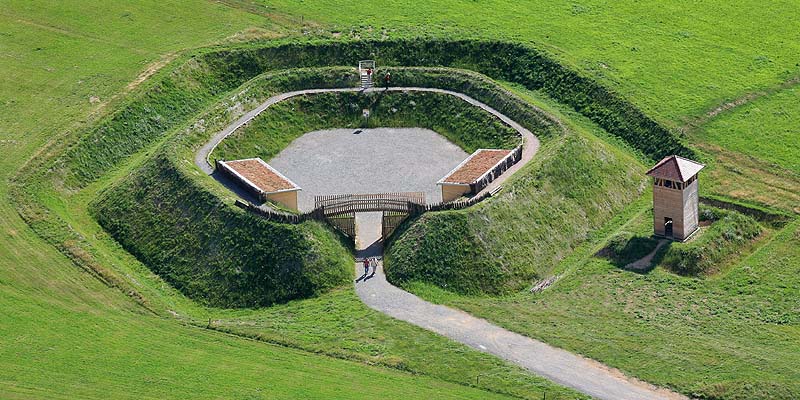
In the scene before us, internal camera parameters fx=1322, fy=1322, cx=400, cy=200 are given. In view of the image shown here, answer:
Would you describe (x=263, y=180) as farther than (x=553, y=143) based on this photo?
No

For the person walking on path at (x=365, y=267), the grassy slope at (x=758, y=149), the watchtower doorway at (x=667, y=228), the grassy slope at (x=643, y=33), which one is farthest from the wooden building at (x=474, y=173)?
the grassy slope at (x=643, y=33)

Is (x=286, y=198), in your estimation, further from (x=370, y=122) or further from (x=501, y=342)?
(x=501, y=342)

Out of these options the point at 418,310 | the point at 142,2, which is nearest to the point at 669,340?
the point at 418,310

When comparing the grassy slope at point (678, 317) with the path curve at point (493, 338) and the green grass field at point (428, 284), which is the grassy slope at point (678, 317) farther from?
the path curve at point (493, 338)

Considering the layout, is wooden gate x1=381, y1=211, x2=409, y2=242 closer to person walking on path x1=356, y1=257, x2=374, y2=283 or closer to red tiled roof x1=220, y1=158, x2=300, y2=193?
person walking on path x1=356, y1=257, x2=374, y2=283

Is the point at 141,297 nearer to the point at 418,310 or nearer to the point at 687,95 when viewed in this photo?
the point at 418,310

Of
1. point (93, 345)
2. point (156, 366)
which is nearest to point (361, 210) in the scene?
point (156, 366)
